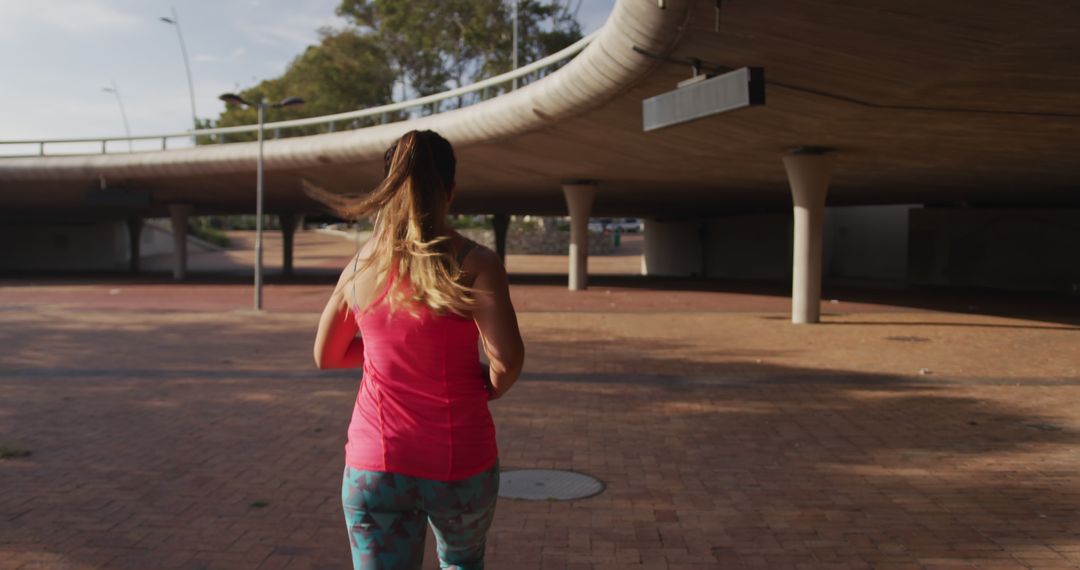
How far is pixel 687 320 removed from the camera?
19.6 metres

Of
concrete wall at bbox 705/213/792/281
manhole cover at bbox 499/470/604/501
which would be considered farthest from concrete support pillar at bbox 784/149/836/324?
concrete wall at bbox 705/213/792/281

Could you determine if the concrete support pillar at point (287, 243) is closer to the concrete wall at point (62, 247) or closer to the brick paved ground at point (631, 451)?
the concrete wall at point (62, 247)

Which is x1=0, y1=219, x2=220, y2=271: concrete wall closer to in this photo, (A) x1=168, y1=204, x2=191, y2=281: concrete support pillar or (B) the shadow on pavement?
(A) x1=168, y1=204, x2=191, y2=281: concrete support pillar

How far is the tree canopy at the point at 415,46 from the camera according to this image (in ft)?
180

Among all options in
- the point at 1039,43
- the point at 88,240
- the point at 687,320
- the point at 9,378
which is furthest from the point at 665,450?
the point at 88,240

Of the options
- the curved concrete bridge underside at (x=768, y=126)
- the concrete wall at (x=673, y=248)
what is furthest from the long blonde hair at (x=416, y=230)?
the concrete wall at (x=673, y=248)

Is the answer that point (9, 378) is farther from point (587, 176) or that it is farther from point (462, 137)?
point (587, 176)

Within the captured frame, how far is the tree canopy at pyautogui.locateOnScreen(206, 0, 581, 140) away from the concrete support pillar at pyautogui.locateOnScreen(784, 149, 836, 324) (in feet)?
121

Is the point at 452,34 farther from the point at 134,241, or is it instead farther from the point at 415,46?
the point at 134,241

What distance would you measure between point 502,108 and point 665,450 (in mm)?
12697

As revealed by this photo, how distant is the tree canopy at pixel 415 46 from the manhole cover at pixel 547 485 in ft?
161

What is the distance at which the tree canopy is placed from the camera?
5481cm

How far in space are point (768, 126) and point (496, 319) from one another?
47.9ft

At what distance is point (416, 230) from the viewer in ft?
8.07
